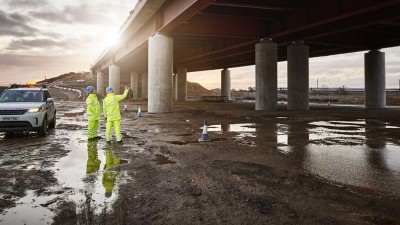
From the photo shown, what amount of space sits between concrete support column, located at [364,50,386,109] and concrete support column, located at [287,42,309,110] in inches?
336

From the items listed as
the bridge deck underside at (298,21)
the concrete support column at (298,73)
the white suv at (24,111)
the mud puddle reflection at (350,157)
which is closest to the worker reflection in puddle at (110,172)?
the mud puddle reflection at (350,157)

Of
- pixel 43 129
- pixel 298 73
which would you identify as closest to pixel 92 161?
pixel 43 129

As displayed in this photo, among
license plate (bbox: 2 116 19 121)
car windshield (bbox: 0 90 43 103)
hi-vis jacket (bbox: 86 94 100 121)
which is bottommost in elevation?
license plate (bbox: 2 116 19 121)

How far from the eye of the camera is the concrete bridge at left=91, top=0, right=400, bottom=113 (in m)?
19.6

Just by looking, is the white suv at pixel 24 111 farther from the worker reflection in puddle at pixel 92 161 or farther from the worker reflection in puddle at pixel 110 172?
the worker reflection in puddle at pixel 110 172

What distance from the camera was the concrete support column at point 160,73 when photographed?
23.4 metres

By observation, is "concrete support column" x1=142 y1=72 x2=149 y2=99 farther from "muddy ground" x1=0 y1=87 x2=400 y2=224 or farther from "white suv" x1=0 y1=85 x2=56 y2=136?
"muddy ground" x1=0 y1=87 x2=400 y2=224

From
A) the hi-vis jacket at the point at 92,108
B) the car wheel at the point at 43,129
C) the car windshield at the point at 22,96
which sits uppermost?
the car windshield at the point at 22,96

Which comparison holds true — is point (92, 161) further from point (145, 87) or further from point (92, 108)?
point (145, 87)

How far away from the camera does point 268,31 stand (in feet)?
80.9

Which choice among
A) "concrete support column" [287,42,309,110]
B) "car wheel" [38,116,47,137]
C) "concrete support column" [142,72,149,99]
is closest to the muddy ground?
"car wheel" [38,116,47,137]

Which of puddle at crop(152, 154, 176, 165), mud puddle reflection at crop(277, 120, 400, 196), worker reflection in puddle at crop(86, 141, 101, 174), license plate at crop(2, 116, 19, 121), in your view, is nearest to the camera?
mud puddle reflection at crop(277, 120, 400, 196)

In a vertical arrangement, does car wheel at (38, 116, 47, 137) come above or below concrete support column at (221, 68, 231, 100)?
below

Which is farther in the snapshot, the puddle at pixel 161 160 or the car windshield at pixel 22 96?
the car windshield at pixel 22 96
